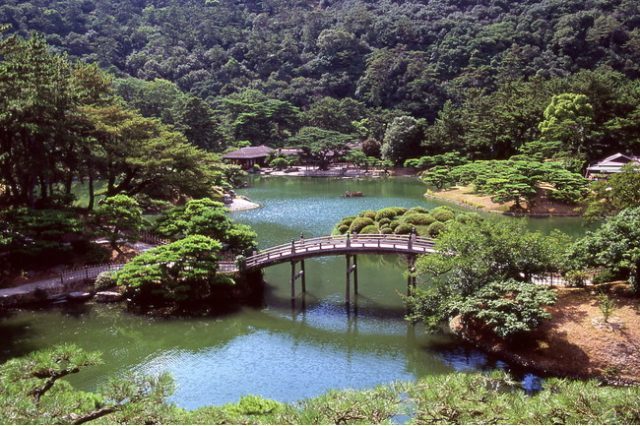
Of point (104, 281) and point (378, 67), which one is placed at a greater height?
point (378, 67)

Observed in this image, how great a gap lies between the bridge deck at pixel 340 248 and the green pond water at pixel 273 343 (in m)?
1.93

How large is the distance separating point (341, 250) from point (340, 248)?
11 centimetres

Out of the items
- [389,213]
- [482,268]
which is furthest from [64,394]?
[389,213]

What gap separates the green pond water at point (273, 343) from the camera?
1859 cm

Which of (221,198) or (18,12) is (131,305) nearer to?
(221,198)

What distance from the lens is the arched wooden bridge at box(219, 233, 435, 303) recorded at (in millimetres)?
25203

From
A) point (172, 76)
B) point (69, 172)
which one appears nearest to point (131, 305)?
point (69, 172)

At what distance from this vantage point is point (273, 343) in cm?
2209

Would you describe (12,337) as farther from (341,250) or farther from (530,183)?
(530,183)

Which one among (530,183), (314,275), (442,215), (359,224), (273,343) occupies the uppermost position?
(530,183)

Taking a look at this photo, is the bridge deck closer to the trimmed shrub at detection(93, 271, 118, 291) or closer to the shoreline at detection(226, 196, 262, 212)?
the trimmed shrub at detection(93, 271, 118, 291)

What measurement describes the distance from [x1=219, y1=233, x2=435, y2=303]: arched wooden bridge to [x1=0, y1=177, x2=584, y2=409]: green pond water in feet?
5.64

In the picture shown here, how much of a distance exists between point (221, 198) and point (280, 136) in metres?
36.8

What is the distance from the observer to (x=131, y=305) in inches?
1000
